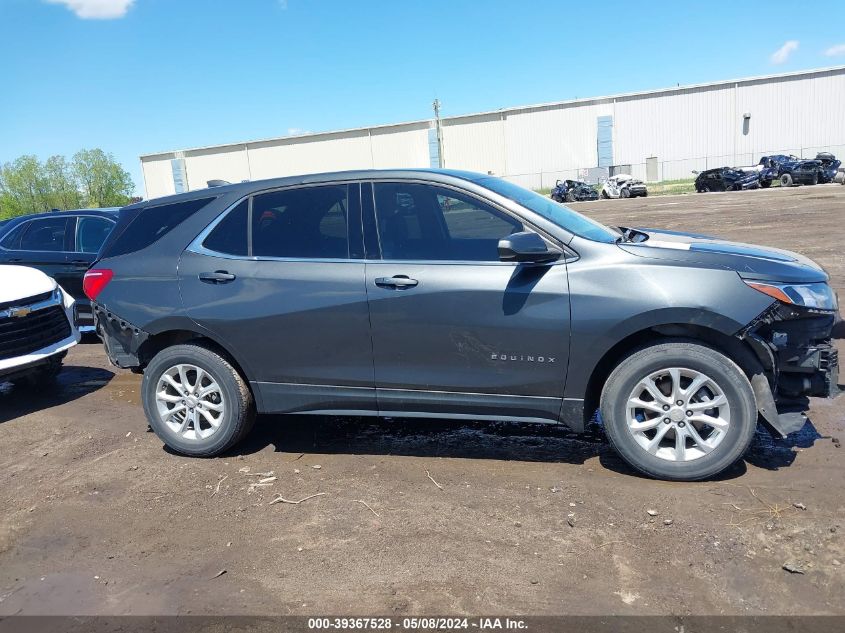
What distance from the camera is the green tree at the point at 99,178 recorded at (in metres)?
65.9

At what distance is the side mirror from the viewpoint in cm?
383

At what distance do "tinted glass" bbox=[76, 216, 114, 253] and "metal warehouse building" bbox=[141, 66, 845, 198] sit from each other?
4859 centimetres

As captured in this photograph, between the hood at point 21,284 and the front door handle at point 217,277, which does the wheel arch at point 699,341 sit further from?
the hood at point 21,284

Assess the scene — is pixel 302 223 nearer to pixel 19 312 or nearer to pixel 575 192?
pixel 19 312

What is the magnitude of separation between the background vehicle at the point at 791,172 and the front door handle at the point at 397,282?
3729 cm

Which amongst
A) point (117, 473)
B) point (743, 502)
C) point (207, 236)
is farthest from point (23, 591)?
point (743, 502)

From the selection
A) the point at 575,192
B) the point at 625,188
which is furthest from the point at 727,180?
the point at 575,192

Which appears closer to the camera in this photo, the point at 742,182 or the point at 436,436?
the point at 436,436

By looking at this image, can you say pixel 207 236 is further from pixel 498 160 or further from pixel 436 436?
pixel 498 160

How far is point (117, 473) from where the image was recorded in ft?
15.4

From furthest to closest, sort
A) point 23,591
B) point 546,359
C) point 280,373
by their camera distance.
Result: point 280,373 → point 546,359 → point 23,591

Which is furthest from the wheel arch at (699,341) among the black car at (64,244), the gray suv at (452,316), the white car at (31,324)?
the black car at (64,244)

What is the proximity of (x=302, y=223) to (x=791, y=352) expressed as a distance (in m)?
3.09

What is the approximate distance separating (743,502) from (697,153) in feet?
179
